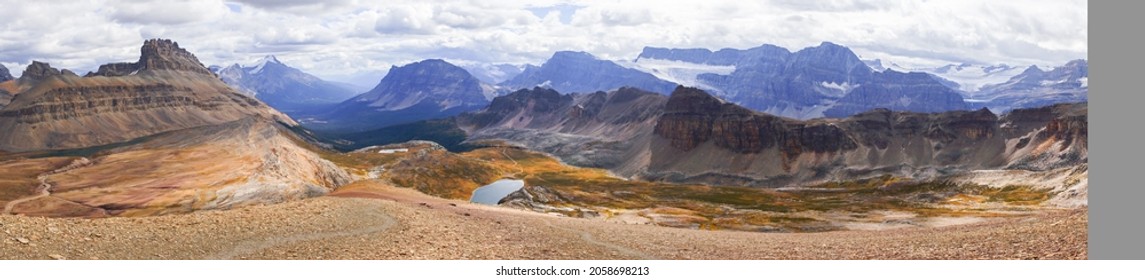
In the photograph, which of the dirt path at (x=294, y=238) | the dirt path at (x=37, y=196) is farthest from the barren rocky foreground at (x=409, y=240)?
the dirt path at (x=37, y=196)

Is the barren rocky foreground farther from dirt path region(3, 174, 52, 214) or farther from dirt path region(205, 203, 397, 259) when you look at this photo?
dirt path region(3, 174, 52, 214)

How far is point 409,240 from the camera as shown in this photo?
131 feet

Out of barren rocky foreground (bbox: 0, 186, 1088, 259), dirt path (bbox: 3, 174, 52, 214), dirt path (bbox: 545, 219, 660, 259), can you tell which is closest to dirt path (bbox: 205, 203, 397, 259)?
barren rocky foreground (bbox: 0, 186, 1088, 259)

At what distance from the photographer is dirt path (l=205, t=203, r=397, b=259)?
118 feet

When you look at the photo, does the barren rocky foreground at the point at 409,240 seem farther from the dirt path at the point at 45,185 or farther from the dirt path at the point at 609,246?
the dirt path at the point at 45,185

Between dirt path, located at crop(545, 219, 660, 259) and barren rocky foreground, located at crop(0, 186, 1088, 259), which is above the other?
barren rocky foreground, located at crop(0, 186, 1088, 259)

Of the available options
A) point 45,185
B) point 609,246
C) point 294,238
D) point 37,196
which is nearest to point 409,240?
point 294,238

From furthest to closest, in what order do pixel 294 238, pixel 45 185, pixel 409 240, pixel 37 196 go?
pixel 45 185 → pixel 37 196 → pixel 409 240 → pixel 294 238

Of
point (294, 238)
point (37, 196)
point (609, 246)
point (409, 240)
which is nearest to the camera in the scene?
point (294, 238)

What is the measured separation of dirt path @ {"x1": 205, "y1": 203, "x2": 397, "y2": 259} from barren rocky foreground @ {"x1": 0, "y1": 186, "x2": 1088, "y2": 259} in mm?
54

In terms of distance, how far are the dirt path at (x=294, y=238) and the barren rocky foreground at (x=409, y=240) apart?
54 millimetres

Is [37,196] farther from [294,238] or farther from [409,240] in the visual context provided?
[409,240]

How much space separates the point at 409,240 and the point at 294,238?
6388 millimetres

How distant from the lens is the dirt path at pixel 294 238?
3597 centimetres
